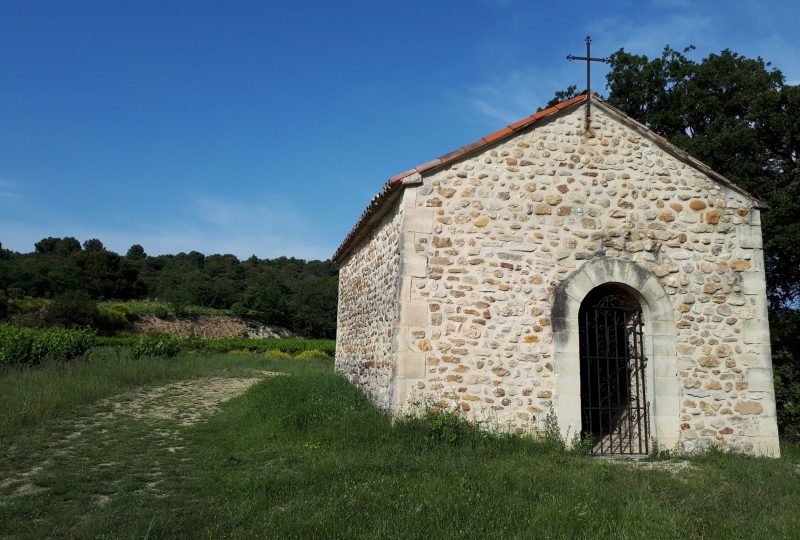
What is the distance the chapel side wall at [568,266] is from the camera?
801cm

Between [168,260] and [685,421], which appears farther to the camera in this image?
[168,260]

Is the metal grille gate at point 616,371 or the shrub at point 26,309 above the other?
the shrub at point 26,309

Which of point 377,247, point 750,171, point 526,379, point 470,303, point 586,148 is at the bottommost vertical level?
point 526,379

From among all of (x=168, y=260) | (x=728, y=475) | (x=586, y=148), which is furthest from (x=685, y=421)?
(x=168, y=260)

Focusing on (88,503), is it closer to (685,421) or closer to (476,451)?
(476,451)

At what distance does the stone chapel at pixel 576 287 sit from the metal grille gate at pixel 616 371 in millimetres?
46

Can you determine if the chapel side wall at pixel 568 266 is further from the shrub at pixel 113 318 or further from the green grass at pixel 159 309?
the green grass at pixel 159 309

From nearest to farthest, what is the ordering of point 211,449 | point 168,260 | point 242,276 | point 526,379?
point 211,449 < point 526,379 < point 242,276 < point 168,260

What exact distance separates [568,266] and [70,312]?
93.0 feet

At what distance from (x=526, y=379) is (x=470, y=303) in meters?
1.39

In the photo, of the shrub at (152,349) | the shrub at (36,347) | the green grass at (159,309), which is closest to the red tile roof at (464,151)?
the shrub at (36,347)

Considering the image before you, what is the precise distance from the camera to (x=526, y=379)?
8.02 meters

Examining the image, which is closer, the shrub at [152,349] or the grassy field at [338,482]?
the grassy field at [338,482]

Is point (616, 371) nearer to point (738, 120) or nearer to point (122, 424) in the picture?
point (122, 424)
